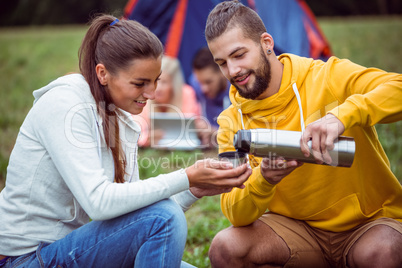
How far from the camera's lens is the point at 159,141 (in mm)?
5113


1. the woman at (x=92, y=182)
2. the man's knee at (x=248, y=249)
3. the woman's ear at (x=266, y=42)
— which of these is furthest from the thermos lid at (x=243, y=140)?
the woman's ear at (x=266, y=42)

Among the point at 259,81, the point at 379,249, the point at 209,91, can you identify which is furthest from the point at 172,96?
the point at 379,249

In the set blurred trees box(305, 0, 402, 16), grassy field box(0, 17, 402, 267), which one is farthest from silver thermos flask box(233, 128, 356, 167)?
blurred trees box(305, 0, 402, 16)

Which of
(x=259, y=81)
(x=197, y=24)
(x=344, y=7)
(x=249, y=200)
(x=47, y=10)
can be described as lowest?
(x=249, y=200)

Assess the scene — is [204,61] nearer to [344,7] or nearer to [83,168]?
[83,168]

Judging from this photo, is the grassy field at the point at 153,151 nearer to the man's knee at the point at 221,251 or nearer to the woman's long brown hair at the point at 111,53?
the woman's long brown hair at the point at 111,53

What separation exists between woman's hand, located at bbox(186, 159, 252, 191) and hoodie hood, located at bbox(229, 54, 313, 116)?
0.44m

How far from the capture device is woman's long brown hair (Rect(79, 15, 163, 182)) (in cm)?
206

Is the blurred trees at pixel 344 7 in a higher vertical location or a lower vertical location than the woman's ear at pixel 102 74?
higher

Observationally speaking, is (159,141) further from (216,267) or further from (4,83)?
(4,83)

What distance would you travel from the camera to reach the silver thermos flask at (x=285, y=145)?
1.93 m

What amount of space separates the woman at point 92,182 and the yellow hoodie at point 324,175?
0.22 m

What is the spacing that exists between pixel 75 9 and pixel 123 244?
74.0 feet

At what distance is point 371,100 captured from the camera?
192 cm
